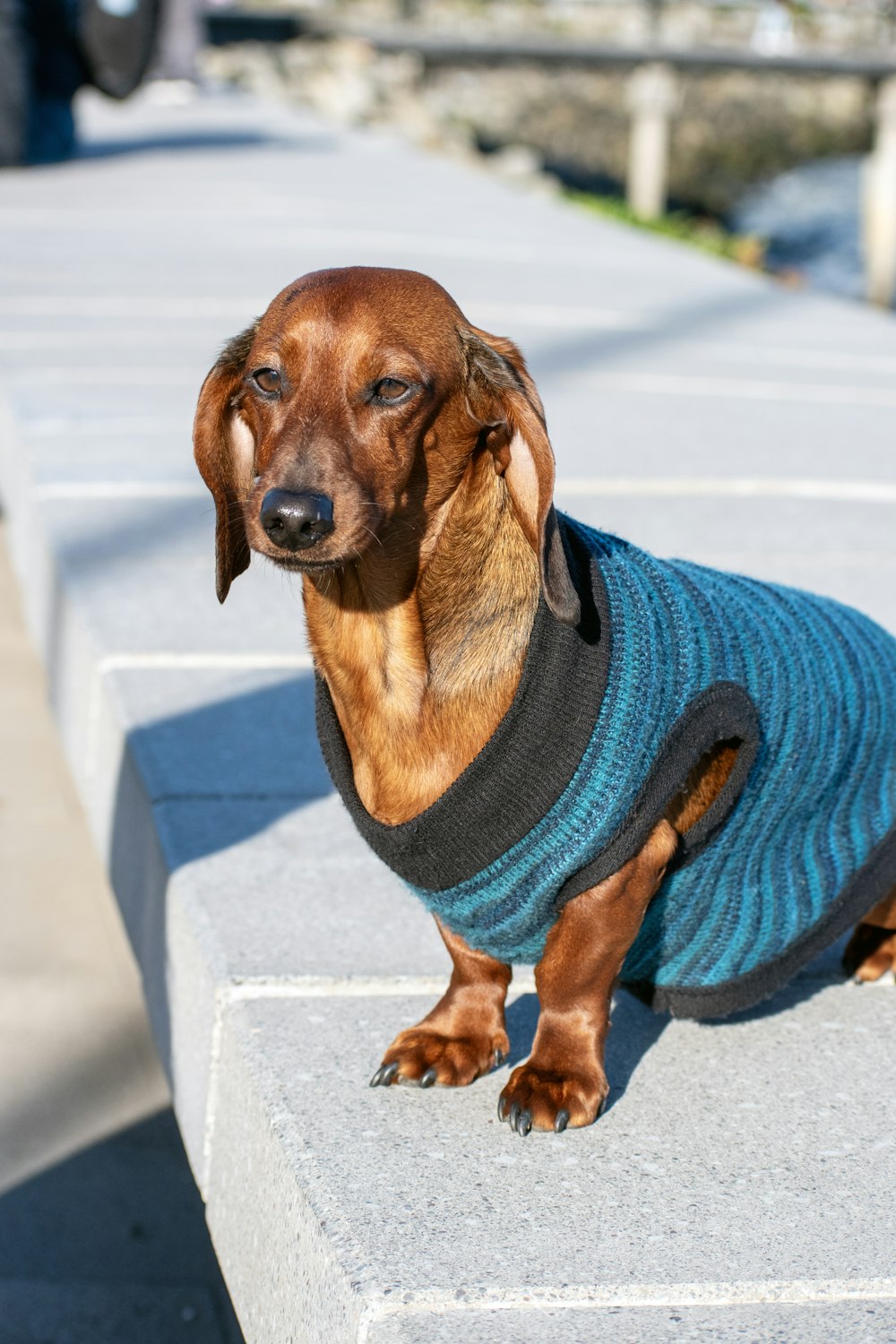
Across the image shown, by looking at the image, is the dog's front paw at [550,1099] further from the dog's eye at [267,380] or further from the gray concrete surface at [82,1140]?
the gray concrete surface at [82,1140]

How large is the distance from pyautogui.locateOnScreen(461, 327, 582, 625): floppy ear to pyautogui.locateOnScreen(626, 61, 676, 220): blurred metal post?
2300 centimetres

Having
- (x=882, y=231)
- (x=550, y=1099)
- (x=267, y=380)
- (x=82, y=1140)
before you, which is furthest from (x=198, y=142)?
(x=550, y=1099)

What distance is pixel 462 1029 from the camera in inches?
85.0

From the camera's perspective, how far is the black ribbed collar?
1.91 m

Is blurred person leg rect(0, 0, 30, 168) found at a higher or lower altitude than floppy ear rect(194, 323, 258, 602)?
lower

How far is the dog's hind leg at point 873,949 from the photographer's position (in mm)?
2422

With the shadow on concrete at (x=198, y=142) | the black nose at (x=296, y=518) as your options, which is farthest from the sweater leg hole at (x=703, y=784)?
the shadow on concrete at (x=198, y=142)

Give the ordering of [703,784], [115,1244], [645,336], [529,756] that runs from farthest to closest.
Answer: [645,336]
[115,1244]
[703,784]
[529,756]

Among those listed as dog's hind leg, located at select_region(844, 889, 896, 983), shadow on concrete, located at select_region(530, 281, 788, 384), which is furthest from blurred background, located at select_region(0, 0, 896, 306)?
dog's hind leg, located at select_region(844, 889, 896, 983)

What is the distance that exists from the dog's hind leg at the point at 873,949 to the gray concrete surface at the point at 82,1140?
4.07ft

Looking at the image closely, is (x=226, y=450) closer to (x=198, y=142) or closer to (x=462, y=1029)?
(x=462, y=1029)

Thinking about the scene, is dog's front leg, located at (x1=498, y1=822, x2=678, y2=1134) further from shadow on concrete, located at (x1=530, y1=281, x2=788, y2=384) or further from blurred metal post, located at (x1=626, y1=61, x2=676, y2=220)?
blurred metal post, located at (x1=626, y1=61, x2=676, y2=220)

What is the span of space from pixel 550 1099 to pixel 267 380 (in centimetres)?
94

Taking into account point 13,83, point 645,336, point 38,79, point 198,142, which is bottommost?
point 198,142
